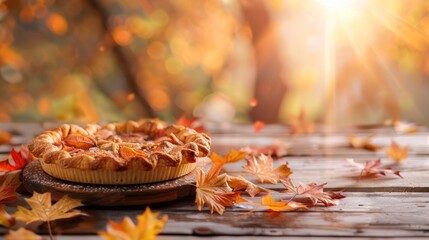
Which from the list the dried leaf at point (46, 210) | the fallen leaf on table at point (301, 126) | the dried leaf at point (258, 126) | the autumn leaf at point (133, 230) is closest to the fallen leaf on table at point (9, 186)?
the dried leaf at point (46, 210)

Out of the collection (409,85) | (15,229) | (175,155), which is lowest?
(15,229)

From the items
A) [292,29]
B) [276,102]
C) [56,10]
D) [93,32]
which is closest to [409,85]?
[292,29]

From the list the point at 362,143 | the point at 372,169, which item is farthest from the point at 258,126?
the point at 372,169

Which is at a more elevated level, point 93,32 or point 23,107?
point 93,32

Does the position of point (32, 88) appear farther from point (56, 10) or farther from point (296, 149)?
point (296, 149)

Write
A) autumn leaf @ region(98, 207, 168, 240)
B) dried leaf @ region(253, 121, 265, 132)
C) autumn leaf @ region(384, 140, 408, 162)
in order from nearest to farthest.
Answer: autumn leaf @ region(98, 207, 168, 240) → autumn leaf @ region(384, 140, 408, 162) → dried leaf @ region(253, 121, 265, 132)

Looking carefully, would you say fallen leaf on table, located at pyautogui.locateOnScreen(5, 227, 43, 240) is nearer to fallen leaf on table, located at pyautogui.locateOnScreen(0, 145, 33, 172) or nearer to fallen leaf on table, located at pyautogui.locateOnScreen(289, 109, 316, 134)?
fallen leaf on table, located at pyautogui.locateOnScreen(0, 145, 33, 172)

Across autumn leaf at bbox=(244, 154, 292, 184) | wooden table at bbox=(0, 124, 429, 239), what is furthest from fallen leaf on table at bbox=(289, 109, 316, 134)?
autumn leaf at bbox=(244, 154, 292, 184)
